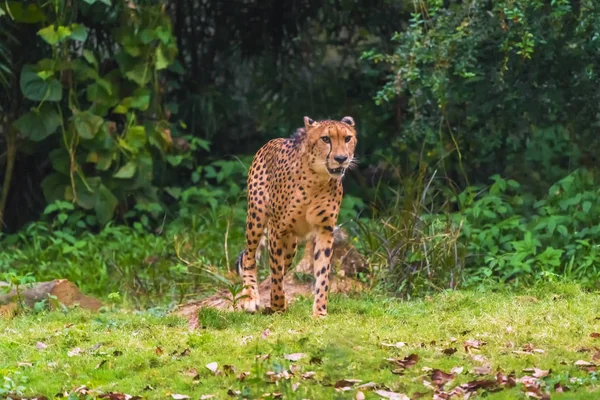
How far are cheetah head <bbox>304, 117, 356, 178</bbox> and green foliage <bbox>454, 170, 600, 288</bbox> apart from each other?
1.69 metres

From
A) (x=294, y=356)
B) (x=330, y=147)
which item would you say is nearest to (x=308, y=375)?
(x=294, y=356)

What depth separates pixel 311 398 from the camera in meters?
5.23

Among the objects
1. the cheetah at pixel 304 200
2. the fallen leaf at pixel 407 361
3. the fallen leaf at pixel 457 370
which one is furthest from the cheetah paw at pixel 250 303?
the fallen leaf at pixel 457 370

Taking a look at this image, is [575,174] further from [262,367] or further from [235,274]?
[262,367]

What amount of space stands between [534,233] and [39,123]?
454cm

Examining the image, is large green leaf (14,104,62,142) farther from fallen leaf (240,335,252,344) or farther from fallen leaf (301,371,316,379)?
fallen leaf (301,371,316,379)

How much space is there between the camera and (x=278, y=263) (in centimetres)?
779

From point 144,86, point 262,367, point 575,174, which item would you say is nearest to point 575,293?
point 575,174

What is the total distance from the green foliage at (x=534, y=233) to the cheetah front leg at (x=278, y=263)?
1509 millimetres

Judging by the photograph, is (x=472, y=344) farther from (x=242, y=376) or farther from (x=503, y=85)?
(x=503, y=85)

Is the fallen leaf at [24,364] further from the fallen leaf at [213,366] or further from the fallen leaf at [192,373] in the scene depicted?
the fallen leaf at [213,366]

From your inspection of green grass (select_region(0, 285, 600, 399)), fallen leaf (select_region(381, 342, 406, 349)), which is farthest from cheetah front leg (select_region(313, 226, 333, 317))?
fallen leaf (select_region(381, 342, 406, 349))

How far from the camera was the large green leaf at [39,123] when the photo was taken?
1066 centimetres

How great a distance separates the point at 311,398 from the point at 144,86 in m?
6.23
